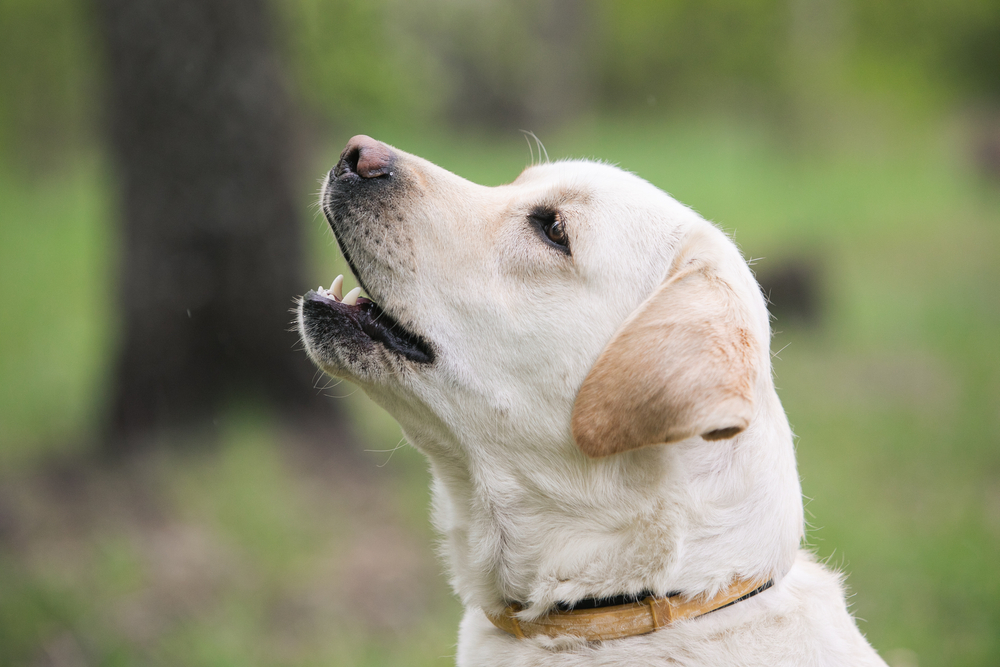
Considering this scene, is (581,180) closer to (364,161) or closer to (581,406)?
(364,161)

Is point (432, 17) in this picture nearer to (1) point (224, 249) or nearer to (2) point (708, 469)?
(1) point (224, 249)

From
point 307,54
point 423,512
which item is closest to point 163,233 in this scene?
point 423,512

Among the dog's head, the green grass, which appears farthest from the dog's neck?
the green grass

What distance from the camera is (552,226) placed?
9.22 ft

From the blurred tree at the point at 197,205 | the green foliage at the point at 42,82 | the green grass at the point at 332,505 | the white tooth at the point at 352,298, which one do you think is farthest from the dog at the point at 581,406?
the green foliage at the point at 42,82

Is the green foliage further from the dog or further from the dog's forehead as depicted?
the dog

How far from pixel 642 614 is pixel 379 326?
3.99 feet

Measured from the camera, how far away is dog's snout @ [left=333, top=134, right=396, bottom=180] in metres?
2.78

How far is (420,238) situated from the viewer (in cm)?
273

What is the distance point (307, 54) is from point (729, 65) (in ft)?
66.3

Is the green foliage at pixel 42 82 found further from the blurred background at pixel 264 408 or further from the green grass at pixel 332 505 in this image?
the green grass at pixel 332 505

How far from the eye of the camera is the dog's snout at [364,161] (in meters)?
2.78

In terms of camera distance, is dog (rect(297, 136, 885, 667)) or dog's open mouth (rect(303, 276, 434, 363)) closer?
dog (rect(297, 136, 885, 667))

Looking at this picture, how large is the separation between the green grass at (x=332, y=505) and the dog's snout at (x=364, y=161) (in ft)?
8.39
